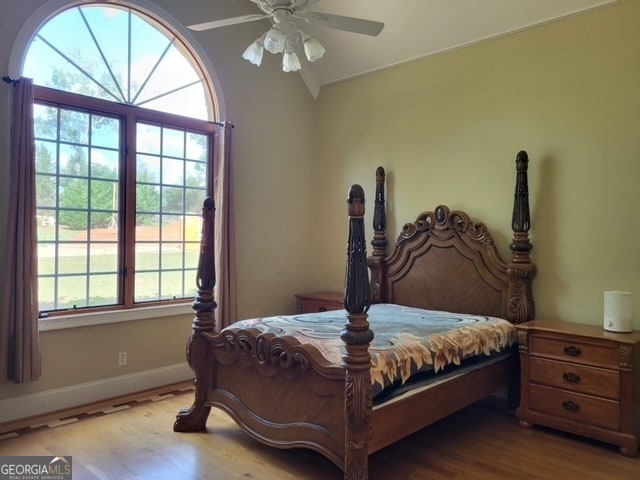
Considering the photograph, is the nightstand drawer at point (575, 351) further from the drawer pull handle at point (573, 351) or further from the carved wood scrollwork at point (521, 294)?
the carved wood scrollwork at point (521, 294)

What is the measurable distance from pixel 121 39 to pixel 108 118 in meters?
0.71

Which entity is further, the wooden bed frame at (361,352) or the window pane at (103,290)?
the window pane at (103,290)

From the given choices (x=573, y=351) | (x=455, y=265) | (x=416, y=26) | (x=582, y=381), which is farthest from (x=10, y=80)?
(x=582, y=381)

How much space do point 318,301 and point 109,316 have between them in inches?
77.8

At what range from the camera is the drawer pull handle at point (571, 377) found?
10.3 feet

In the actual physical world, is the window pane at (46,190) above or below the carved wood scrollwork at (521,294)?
above

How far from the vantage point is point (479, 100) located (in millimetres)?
4160

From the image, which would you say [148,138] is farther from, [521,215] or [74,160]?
[521,215]

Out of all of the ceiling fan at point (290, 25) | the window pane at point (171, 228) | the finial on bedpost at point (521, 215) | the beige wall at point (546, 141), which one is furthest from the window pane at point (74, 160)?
the finial on bedpost at point (521, 215)

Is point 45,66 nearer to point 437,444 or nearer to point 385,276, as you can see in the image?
point 385,276

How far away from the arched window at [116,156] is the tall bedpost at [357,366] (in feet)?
A: 8.18

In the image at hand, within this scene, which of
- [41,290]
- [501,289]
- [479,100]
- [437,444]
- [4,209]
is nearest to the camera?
[437,444]

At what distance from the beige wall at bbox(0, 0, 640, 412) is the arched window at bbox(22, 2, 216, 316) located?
0.26 meters

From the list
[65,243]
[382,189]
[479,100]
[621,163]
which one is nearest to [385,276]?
[382,189]
